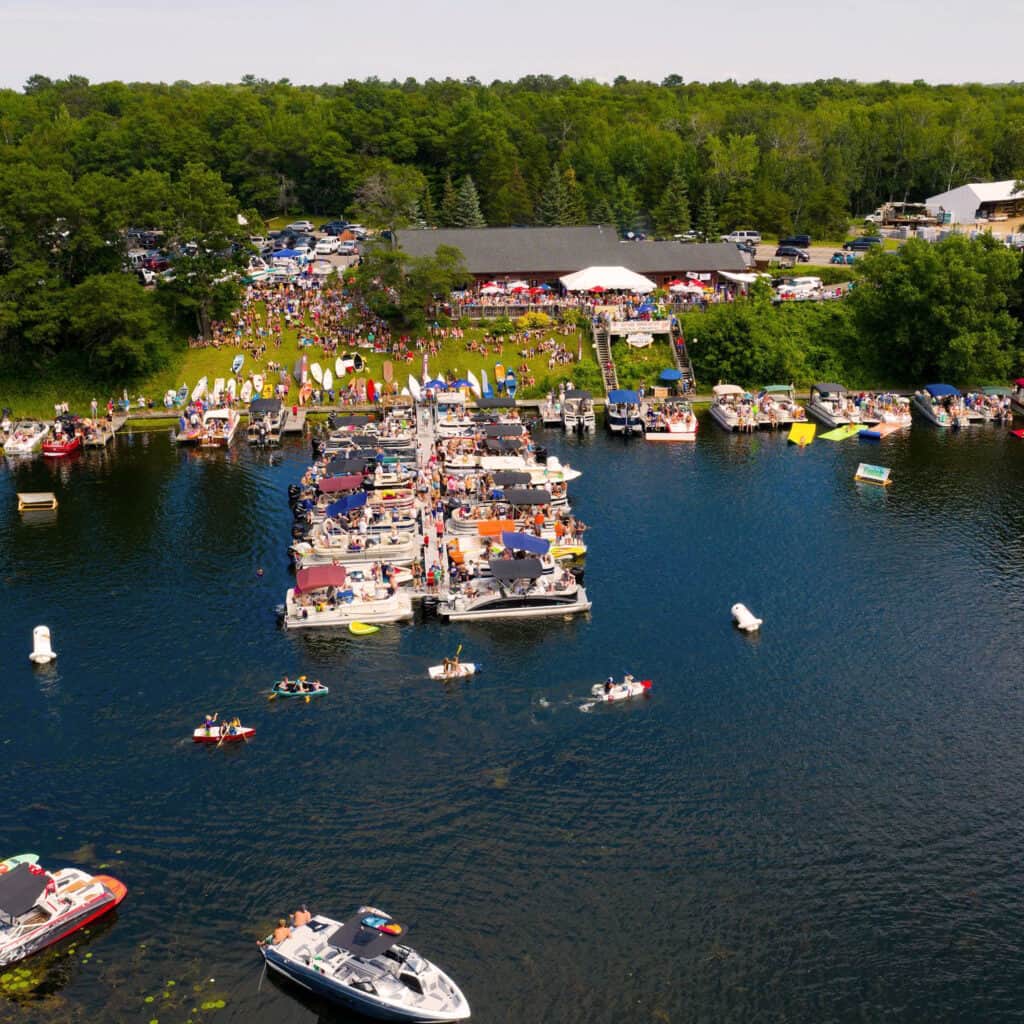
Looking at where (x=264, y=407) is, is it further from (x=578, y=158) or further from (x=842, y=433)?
(x=578, y=158)

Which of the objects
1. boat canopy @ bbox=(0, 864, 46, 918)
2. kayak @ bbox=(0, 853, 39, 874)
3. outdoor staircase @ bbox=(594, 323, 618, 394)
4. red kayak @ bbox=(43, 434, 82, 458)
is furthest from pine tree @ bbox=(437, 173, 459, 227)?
boat canopy @ bbox=(0, 864, 46, 918)

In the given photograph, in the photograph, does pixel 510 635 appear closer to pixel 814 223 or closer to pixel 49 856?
pixel 49 856

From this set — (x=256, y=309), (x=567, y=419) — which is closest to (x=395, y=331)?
(x=256, y=309)

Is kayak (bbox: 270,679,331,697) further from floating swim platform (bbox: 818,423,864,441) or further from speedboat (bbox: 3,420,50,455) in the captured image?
floating swim platform (bbox: 818,423,864,441)

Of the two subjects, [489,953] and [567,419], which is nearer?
[489,953]

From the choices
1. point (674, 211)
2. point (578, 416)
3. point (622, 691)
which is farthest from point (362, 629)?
point (674, 211)

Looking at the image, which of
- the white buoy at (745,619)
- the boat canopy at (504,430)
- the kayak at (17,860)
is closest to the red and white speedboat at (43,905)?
the kayak at (17,860)
